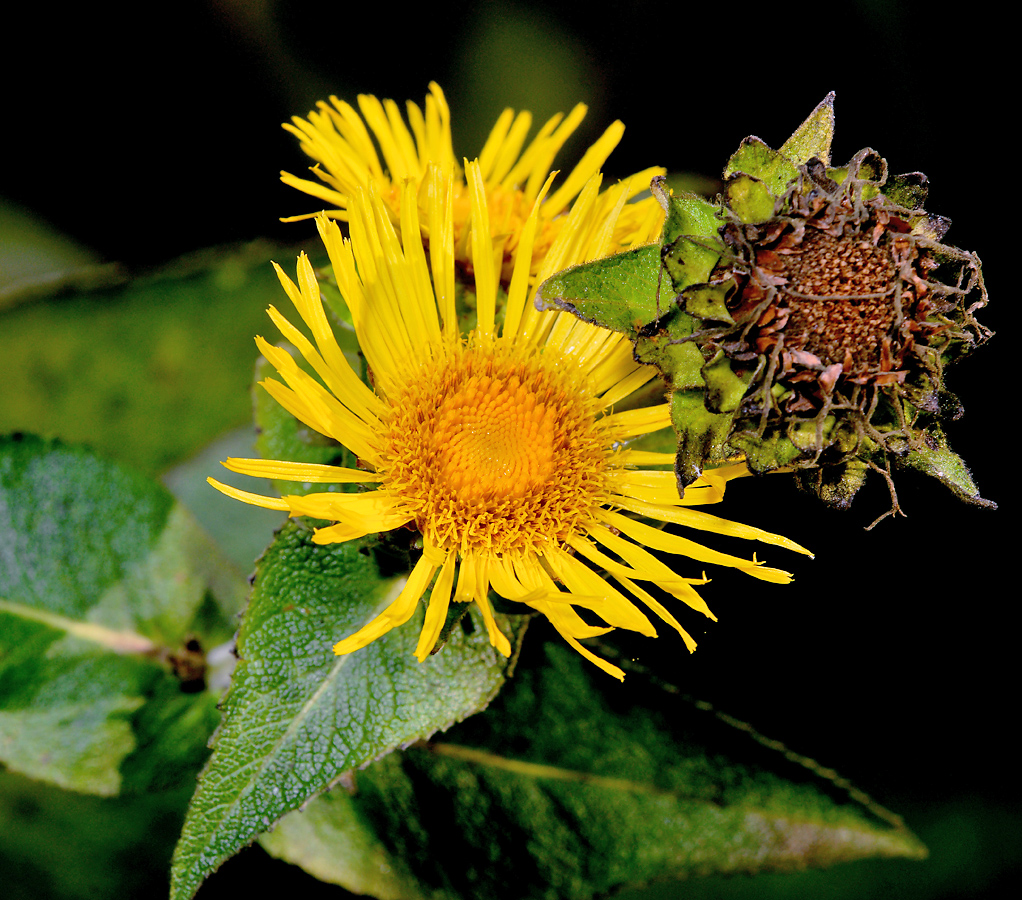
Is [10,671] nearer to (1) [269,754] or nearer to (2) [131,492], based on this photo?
(2) [131,492]

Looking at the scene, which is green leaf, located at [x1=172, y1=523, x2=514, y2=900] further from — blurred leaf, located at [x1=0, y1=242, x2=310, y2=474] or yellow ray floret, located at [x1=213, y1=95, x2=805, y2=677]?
blurred leaf, located at [x1=0, y1=242, x2=310, y2=474]

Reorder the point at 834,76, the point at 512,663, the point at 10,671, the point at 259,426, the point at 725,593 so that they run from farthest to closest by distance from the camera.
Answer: the point at 834,76 → the point at 725,593 → the point at 10,671 → the point at 259,426 → the point at 512,663

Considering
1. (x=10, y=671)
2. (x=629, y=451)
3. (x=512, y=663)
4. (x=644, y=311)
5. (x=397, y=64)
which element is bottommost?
(x=10, y=671)

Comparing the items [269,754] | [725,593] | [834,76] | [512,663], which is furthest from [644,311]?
[834,76]

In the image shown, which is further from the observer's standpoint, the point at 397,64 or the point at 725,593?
the point at 397,64

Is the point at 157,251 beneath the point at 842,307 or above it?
beneath

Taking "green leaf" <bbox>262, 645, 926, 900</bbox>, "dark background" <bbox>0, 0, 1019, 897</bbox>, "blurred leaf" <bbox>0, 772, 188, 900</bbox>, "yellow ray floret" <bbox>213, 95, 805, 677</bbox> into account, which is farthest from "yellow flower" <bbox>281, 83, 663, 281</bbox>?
"blurred leaf" <bbox>0, 772, 188, 900</bbox>
